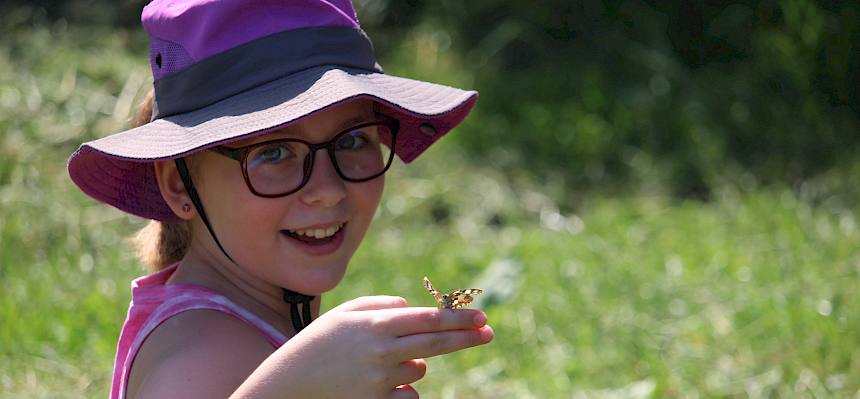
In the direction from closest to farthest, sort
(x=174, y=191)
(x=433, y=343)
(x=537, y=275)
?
(x=433, y=343)
(x=174, y=191)
(x=537, y=275)

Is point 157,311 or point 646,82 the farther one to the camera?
point 646,82

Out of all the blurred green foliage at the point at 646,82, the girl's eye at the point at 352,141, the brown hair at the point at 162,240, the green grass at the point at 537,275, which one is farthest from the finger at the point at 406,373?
the blurred green foliage at the point at 646,82

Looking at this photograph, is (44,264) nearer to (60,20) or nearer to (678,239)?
(678,239)

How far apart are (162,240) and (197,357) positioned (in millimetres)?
675

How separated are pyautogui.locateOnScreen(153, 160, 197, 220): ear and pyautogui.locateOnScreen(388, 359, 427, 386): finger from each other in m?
0.66

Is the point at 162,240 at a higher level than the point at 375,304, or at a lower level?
lower

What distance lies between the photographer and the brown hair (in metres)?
2.37

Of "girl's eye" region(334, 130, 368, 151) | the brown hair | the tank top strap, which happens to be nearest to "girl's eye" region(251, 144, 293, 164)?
"girl's eye" region(334, 130, 368, 151)

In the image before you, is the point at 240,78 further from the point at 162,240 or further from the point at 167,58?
the point at 162,240

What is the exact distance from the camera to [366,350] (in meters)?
1.62

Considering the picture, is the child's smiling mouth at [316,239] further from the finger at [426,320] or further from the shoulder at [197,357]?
the finger at [426,320]

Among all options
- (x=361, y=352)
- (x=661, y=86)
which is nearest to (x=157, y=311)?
(x=361, y=352)

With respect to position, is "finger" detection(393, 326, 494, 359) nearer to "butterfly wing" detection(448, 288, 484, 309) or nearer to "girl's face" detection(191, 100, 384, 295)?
"butterfly wing" detection(448, 288, 484, 309)

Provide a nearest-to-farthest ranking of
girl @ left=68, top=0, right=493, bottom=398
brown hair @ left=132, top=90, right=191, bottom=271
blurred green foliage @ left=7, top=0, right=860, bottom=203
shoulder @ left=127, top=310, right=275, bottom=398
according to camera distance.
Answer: shoulder @ left=127, top=310, right=275, bottom=398 → girl @ left=68, top=0, right=493, bottom=398 → brown hair @ left=132, top=90, right=191, bottom=271 → blurred green foliage @ left=7, top=0, right=860, bottom=203
